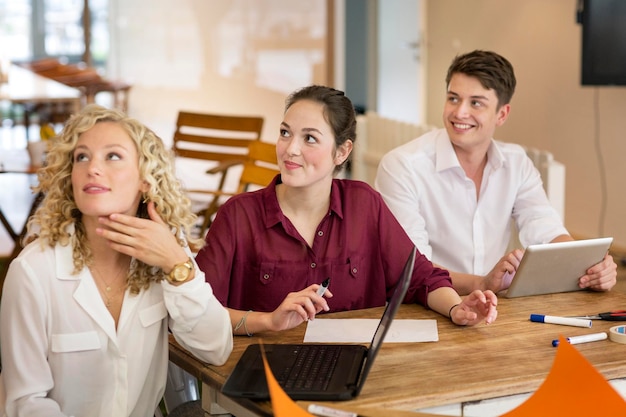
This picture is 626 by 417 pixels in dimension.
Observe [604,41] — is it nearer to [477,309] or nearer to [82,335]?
[477,309]

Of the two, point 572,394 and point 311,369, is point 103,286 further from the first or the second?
point 572,394

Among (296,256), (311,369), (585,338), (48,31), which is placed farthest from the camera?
(48,31)

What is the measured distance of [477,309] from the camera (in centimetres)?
241

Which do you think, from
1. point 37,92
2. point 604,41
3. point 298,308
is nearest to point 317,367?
point 298,308

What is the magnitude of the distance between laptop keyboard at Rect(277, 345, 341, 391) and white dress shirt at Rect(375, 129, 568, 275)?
1.29 metres

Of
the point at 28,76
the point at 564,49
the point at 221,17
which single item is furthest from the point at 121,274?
the point at 28,76

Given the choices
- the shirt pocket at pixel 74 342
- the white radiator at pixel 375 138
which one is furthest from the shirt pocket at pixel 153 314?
the white radiator at pixel 375 138

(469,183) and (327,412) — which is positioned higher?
(469,183)

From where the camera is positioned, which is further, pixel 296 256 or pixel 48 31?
pixel 48 31

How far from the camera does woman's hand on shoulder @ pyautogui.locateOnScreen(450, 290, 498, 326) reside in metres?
2.38

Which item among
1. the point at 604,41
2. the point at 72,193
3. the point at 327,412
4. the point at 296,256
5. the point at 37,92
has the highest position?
the point at 604,41

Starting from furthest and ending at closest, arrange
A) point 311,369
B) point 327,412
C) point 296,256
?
point 296,256 → point 311,369 → point 327,412

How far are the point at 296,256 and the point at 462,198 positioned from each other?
3.46 ft

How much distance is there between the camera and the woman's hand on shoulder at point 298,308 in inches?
88.7
